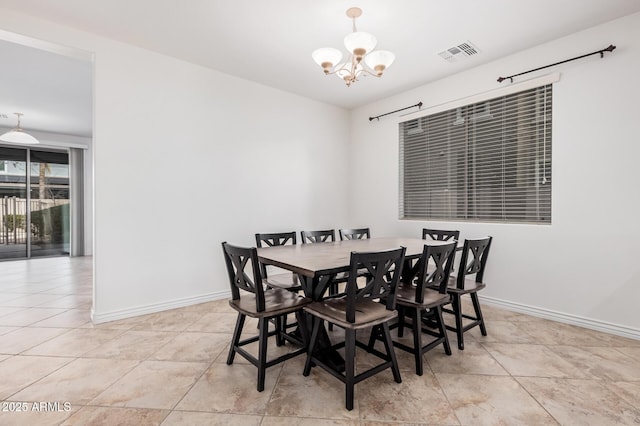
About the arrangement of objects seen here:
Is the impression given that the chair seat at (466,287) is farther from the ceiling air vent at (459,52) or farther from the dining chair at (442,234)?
the ceiling air vent at (459,52)

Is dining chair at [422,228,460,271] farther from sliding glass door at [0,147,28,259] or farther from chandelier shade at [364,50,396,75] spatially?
sliding glass door at [0,147,28,259]

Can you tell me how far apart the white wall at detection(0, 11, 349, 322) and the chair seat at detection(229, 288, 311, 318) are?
1676 mm

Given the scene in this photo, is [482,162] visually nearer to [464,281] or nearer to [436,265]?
[464,281]

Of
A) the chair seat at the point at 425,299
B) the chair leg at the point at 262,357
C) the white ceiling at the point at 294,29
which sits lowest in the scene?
the chair leg at the point at 262,357

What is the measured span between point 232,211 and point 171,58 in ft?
6.10

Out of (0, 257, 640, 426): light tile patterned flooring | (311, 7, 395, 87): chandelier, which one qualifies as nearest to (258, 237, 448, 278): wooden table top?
(0, 257, 640, 426): light tile patterned flooring

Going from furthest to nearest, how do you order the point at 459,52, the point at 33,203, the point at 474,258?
1. the point at 33,203
2. the point at 459,52
3. the point at 474,258

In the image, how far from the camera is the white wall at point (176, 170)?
3.04m

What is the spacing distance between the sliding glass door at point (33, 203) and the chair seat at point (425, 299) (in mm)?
8197

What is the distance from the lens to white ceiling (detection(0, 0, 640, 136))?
2545 millimetres

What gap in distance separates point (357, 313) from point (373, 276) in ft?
0.84

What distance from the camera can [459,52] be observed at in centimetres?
331

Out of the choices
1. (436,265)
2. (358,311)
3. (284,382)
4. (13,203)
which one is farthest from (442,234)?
(13,203)

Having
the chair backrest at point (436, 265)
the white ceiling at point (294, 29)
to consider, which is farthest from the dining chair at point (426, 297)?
the white ceiling at point (294, 29)
